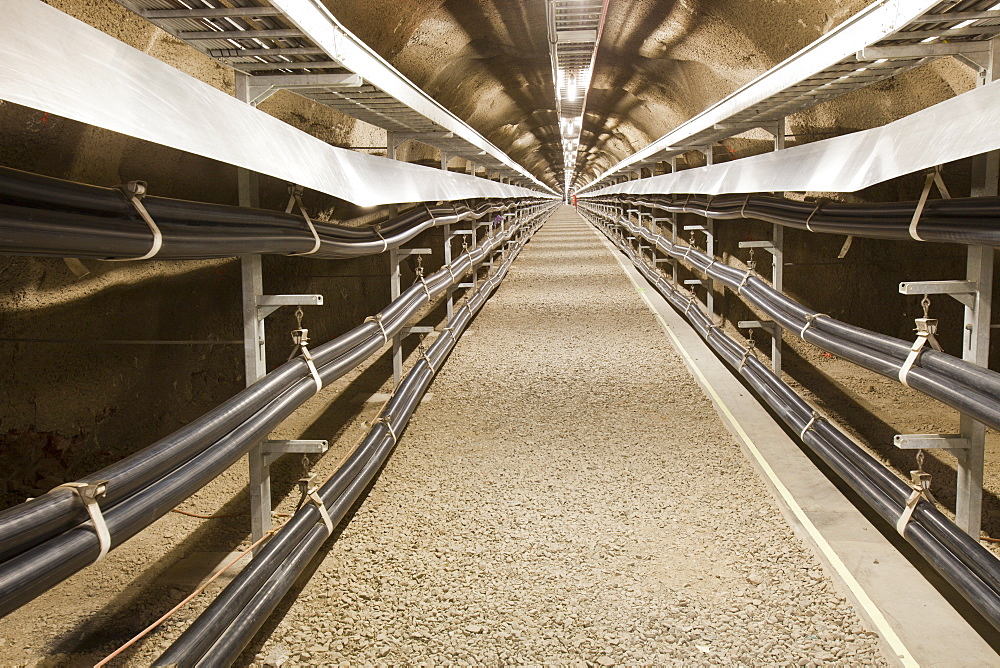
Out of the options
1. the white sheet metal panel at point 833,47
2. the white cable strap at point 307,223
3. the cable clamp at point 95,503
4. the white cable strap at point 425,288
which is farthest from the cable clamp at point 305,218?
the white cable strap at point 425,288

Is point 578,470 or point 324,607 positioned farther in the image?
point 578,470

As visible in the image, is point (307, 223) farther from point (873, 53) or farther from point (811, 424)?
point (811, 424)

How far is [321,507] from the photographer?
3.24 metres

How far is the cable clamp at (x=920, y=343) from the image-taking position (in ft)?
9.36

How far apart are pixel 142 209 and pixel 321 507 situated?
1.63m

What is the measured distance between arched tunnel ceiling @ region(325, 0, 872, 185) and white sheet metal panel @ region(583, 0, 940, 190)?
2.04 metres

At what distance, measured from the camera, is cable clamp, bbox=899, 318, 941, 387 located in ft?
9.36

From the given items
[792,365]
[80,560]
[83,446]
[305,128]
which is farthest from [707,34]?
[80,560]

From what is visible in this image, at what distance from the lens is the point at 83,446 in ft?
19.5

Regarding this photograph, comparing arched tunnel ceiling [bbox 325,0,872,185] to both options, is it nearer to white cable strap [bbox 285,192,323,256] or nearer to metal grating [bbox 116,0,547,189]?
metal grating [bbox 116,0,547,189]

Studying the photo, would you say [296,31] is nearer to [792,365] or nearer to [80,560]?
[80,560]

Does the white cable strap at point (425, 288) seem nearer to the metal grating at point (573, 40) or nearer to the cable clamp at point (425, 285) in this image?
the cable clamp at point (425, 285)

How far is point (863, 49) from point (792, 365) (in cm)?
497

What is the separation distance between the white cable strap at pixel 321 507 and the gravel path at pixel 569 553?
0.20 meters
